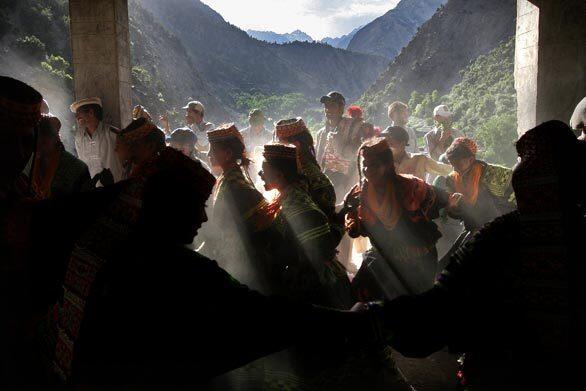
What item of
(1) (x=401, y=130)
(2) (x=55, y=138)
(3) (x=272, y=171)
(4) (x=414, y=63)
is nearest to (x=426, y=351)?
(3) (x=272, y=171)

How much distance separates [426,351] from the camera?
219 centimetres

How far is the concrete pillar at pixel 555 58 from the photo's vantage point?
5539mm

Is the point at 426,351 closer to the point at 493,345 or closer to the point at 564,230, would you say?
the point at 493,345

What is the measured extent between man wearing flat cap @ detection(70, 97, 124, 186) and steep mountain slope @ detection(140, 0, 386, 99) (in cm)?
9119

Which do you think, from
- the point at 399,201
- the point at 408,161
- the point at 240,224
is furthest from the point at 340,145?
the point at 240,224

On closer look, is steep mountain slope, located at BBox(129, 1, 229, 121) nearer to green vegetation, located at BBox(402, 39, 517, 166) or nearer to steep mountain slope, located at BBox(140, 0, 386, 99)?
steep mountain slope, located at BBox(140, 0, 386, 99)

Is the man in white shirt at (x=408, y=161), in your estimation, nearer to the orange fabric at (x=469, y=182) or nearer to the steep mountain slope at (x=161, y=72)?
the orange fabric at (x=469, y=182)

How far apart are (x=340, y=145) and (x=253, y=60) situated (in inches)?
4445

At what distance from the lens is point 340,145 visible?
7.09 meters

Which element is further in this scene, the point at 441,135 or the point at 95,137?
the point at 441,135

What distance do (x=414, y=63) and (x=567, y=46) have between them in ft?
269

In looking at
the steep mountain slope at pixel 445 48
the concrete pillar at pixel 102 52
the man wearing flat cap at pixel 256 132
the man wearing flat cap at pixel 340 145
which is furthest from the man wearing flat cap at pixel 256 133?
the steep mountain slope at pixel 445 48

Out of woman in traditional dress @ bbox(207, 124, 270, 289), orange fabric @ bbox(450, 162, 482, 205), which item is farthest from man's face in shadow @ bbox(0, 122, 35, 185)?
orange fabric @ bbox(450, 162, 482, 205)

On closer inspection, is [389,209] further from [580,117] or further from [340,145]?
[340,145]
